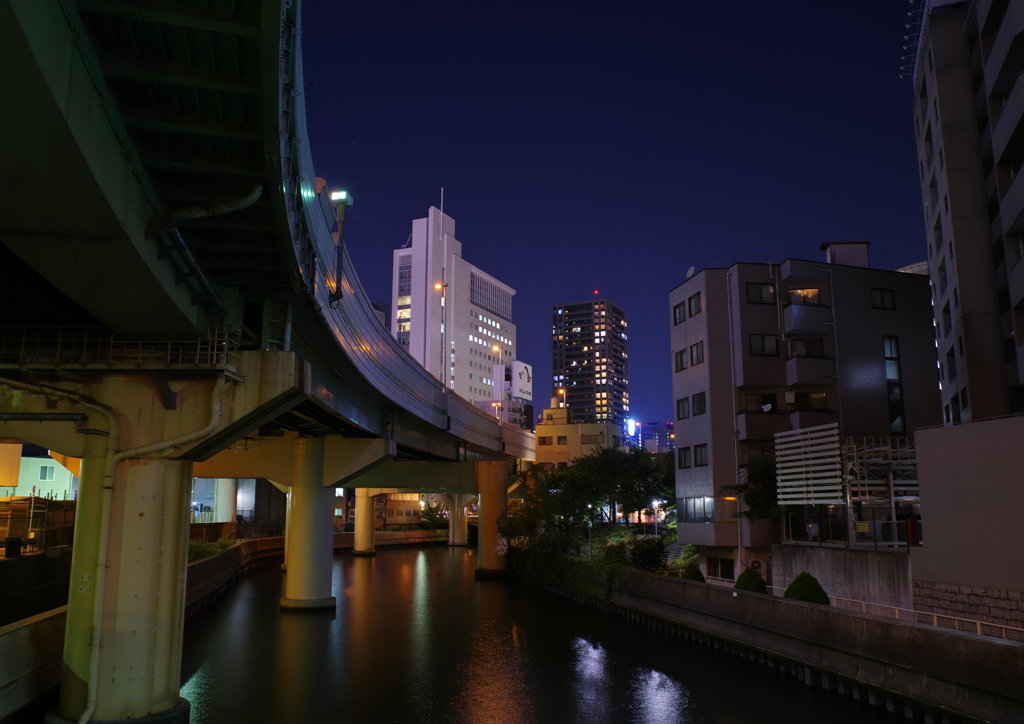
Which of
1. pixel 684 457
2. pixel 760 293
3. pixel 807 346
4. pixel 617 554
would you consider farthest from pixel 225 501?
pixel 807 346

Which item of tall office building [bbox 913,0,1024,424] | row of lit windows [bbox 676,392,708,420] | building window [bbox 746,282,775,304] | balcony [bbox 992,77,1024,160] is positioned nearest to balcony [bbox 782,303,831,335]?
building window [bbox 746,282,775,304]

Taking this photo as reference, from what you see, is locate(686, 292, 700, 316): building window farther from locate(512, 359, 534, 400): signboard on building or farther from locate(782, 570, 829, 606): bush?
locate(512, 359, 534, 400): signboard on building

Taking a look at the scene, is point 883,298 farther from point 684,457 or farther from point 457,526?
point 457,526

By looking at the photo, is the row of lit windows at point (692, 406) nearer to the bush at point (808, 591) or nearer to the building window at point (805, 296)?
the building window at point (805, 296)

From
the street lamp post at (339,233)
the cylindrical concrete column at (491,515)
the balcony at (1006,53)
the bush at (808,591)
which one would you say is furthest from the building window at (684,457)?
the street lamp post at (339,233)

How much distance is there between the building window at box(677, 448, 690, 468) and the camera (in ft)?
152

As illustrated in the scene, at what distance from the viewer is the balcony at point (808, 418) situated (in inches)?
1634

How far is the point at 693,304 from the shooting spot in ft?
153

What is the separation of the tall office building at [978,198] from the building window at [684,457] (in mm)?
13762

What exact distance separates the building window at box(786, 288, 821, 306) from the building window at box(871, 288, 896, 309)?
11.5 feet

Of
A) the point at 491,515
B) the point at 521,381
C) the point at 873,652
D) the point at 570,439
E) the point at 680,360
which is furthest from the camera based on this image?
the point at 521,381

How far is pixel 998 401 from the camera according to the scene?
32.5 meters

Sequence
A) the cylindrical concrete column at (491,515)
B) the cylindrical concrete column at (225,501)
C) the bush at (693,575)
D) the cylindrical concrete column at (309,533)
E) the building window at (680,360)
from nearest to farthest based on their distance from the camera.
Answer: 1. the bush at (693,575)
2. the cylindrical concrete column at (309,533)
3. the building window at (680,360)
4. the cylindrical concrete column at (491,515)
5. the cylindrical concrete column at (225,501)

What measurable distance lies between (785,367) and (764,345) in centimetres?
161
